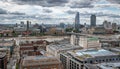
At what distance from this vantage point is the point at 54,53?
40.3 metres

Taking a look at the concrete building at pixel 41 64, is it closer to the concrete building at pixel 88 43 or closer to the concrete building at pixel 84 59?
the concrete building at pixel 84 59

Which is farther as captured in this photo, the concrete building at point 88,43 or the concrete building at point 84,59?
the concrete building at point 88,43

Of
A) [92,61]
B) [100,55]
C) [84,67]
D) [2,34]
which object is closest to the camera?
[84,67]

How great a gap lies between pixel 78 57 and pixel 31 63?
7.12 meters

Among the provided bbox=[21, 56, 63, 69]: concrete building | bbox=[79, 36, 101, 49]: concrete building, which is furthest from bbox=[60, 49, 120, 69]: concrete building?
bbox=[79, 36, 101, 49]: concrete building

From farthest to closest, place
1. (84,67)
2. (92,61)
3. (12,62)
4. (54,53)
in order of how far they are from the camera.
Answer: (54,53)
(12,62)
(92,61)
(84,67)

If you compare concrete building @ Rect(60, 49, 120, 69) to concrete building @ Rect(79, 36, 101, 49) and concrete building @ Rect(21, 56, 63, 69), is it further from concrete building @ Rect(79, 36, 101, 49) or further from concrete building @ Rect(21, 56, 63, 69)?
concrete building @ Rect(79, 36, 101, 49)

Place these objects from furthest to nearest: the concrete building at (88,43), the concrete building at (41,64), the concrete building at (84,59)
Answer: the concrete building at (88,43) → the concrete building at (84,59) → the concrete building at (41,64)

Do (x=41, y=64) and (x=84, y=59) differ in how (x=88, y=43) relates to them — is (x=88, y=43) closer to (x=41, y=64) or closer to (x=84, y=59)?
(x=84, y=59)

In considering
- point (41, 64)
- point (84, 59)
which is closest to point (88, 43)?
point (84, 59)

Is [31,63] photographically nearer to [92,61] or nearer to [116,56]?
[92,61]

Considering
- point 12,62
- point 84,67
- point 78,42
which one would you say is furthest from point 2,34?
point 84,67

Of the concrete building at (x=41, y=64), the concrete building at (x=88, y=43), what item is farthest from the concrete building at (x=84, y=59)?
Result: the concrete building at (x=88, y=43)

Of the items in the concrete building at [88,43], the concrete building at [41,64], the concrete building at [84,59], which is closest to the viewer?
the concrete building at [41,64]
